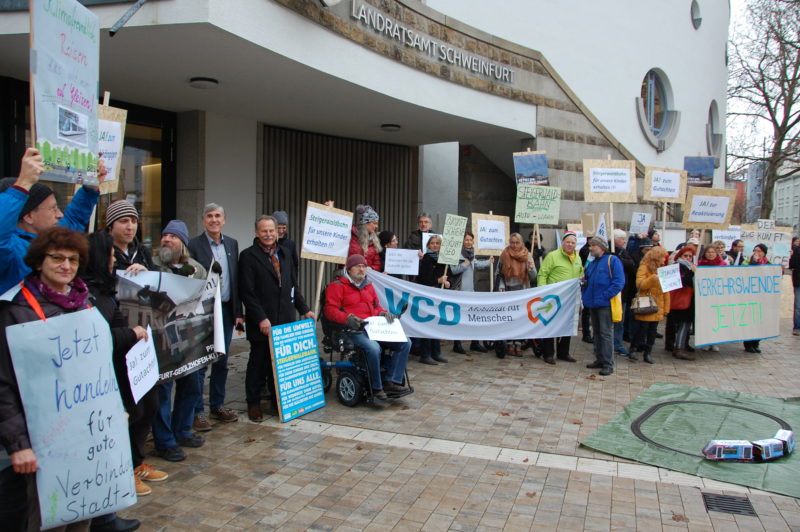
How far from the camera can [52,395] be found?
9.49 feet

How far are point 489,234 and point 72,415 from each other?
24.8 feet

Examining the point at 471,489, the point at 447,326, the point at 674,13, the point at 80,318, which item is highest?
the point at 674,13

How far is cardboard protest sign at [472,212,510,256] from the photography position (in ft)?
31.8

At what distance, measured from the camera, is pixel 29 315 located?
2.90 m

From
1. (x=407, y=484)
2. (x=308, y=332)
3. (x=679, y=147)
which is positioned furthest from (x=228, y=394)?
(x=679, y=147)

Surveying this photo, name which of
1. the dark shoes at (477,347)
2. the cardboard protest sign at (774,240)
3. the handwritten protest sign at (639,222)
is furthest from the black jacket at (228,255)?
the cardboard protest sign at (774,240)

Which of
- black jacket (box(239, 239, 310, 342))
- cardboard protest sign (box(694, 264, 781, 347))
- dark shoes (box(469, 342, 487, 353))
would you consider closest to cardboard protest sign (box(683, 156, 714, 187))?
cardboard protest sign (box(694, 264, 781, 347))

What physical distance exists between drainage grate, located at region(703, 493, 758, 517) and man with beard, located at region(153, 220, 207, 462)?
4062mm

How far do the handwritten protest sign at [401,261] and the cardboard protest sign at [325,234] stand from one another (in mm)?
1604

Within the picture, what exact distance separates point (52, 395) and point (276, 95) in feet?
22.6

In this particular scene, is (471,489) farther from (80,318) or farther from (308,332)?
(80,318)

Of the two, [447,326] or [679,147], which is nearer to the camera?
[447,326]

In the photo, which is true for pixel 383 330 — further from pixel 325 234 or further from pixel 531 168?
pixel 531 168

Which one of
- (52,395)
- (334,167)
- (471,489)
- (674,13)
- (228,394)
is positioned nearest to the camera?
(52,395)
